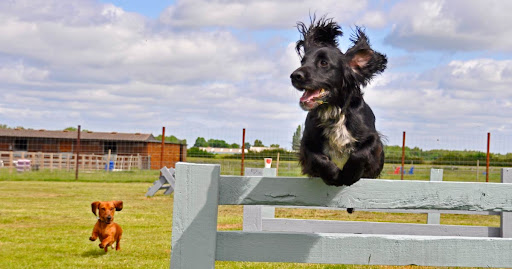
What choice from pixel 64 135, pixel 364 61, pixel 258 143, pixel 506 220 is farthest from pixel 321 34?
pixel 64 135

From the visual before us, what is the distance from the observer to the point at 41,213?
954cm

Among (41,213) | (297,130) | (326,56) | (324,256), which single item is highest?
(326,56)

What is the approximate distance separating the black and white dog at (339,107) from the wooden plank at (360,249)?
469mm

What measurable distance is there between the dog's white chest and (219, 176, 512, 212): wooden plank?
0.68 metres

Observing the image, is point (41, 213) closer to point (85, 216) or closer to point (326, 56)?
point (85, 216)

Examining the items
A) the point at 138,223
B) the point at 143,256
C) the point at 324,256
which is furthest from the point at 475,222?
the point at 324,256

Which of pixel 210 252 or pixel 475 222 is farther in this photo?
pixel 475 222

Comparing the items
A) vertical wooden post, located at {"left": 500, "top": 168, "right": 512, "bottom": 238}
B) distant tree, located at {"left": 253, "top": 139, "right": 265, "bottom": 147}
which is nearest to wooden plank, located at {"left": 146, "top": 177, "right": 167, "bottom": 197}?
distant tree, located at {"left": 253, "top": 139, "right": 265, "bottom": 147}

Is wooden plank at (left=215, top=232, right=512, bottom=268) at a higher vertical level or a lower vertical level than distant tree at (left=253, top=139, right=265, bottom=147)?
lower

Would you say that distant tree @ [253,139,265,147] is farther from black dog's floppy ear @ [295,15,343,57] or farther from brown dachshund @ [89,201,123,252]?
black dog's floppy ear @ [295,15,343,57]

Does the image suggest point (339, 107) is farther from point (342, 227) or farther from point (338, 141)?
point (342, 227)

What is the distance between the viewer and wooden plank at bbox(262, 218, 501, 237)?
5352 millimetres

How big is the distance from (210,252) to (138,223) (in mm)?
6269

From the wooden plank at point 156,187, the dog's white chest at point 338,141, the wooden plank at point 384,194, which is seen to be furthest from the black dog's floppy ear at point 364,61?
the wooden plank at point 156,187
